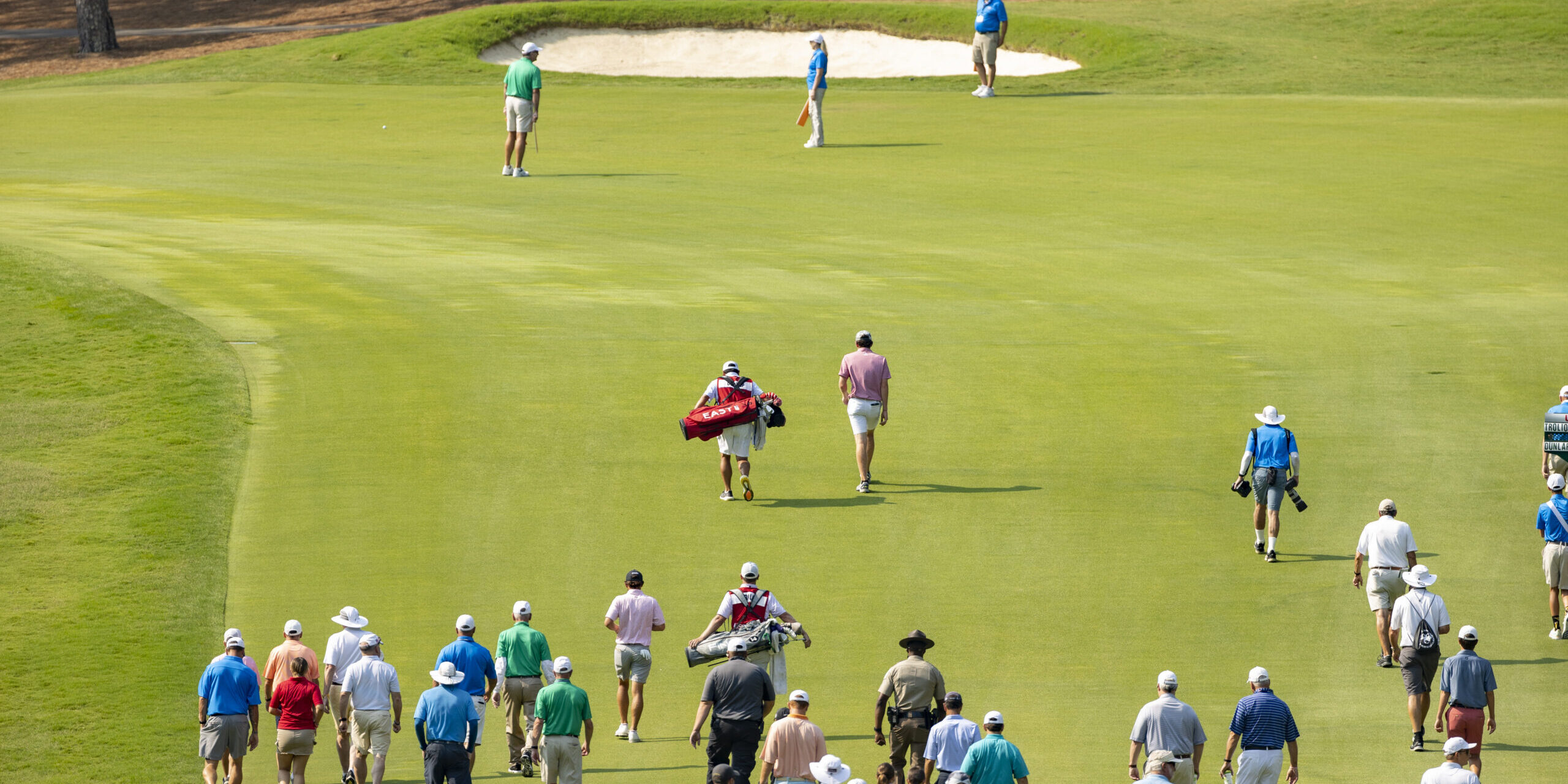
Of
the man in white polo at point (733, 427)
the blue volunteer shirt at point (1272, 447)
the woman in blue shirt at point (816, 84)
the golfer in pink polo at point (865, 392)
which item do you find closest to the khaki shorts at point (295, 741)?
the man in white polo at point (733, 427)

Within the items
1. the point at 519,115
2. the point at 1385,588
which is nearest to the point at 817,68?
the point at 519,115

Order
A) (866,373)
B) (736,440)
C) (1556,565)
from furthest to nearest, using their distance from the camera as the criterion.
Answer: (866,373)
(736,440)
(1556,565)

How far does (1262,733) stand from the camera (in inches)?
493

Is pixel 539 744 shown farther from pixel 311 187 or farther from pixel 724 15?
pixel 724 15

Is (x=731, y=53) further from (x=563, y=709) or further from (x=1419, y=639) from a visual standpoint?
(x=563, y=709)

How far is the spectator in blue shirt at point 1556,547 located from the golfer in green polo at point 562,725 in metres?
9.38

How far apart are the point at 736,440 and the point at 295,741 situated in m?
6.60

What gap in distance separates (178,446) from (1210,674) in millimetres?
12964

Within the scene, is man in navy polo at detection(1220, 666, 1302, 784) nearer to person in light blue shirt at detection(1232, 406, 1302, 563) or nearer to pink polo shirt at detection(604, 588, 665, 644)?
pink polo shirt at detection(604, 588, 665, 644)

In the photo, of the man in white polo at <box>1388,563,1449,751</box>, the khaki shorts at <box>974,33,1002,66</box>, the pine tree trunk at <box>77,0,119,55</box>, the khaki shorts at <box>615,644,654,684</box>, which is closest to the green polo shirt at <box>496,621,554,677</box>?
the khaki shorts at <box>615,644,654,684</box>

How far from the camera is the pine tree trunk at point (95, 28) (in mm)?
58500

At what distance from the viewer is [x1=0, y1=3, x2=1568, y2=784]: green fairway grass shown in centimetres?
1537

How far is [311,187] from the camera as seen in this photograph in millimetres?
34062

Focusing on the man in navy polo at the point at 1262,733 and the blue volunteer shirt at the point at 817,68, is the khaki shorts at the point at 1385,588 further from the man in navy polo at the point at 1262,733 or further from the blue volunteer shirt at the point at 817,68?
the blue volunteer shirt at the point at 817,68
